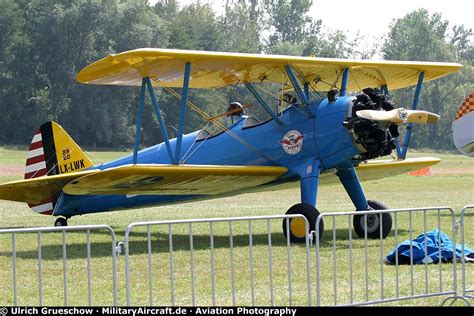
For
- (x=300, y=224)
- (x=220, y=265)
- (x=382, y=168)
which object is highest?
(x=382, y=168)

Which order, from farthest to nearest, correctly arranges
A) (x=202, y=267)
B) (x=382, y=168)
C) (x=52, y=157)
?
(x=52, y=157) < (x=382, y=168) < (x=202, y=267)

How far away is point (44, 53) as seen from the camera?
73.1 m

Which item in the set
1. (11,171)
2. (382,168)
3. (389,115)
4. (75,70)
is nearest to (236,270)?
(389,115)

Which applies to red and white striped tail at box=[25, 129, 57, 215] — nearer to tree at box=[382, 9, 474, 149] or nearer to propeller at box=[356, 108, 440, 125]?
propeller at box=[356, 108, 440, 125]

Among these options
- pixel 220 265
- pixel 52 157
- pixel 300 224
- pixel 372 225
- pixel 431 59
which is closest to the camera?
pixel 220 265

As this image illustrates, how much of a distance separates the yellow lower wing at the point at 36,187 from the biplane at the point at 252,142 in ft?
0.07

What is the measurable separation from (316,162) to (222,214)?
20.1ft

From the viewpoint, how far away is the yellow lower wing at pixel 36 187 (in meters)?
14.9

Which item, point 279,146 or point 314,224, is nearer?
point 314,224

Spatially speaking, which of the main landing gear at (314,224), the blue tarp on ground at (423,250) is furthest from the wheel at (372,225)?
the blue tarp on ground at (423,250)

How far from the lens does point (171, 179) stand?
45.3 feet

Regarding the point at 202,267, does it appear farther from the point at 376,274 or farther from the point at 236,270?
the point at 376,274

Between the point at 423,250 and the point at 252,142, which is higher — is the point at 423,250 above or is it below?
below

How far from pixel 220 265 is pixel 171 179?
3.10 m
